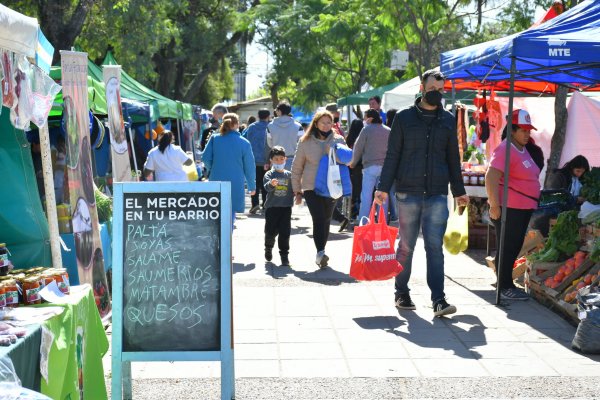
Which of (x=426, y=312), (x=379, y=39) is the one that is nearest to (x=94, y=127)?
(x=426, y=312)

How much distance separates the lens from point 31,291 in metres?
4.63

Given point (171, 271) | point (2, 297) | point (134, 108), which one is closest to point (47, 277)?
point (2, 297)

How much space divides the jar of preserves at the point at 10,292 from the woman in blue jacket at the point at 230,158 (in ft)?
19.9

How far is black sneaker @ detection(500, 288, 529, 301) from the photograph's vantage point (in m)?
8.47

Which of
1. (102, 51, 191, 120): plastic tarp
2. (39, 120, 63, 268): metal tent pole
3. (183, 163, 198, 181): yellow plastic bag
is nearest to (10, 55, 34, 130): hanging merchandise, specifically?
(39, 120, 63, 268): metal tent pole

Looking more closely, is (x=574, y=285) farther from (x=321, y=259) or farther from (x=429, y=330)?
(x=321, y=259)

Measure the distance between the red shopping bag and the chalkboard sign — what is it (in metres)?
2.93

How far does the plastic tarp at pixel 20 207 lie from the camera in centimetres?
618

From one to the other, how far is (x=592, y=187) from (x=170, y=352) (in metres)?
4.99

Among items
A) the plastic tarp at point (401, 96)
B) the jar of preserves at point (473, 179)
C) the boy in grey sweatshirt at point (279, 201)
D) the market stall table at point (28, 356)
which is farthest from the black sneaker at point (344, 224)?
the market stall table at point (28, 356)

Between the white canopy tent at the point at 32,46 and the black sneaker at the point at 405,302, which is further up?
the white canopy tent at the point at 32,46

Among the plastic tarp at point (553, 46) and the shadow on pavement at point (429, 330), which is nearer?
the shadow on pavement at point (429, 330)

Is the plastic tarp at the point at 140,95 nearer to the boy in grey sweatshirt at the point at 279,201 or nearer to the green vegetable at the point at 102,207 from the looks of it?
the boy in grey sweatshirt at the point at 279,201

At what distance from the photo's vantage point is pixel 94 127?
366 inches
